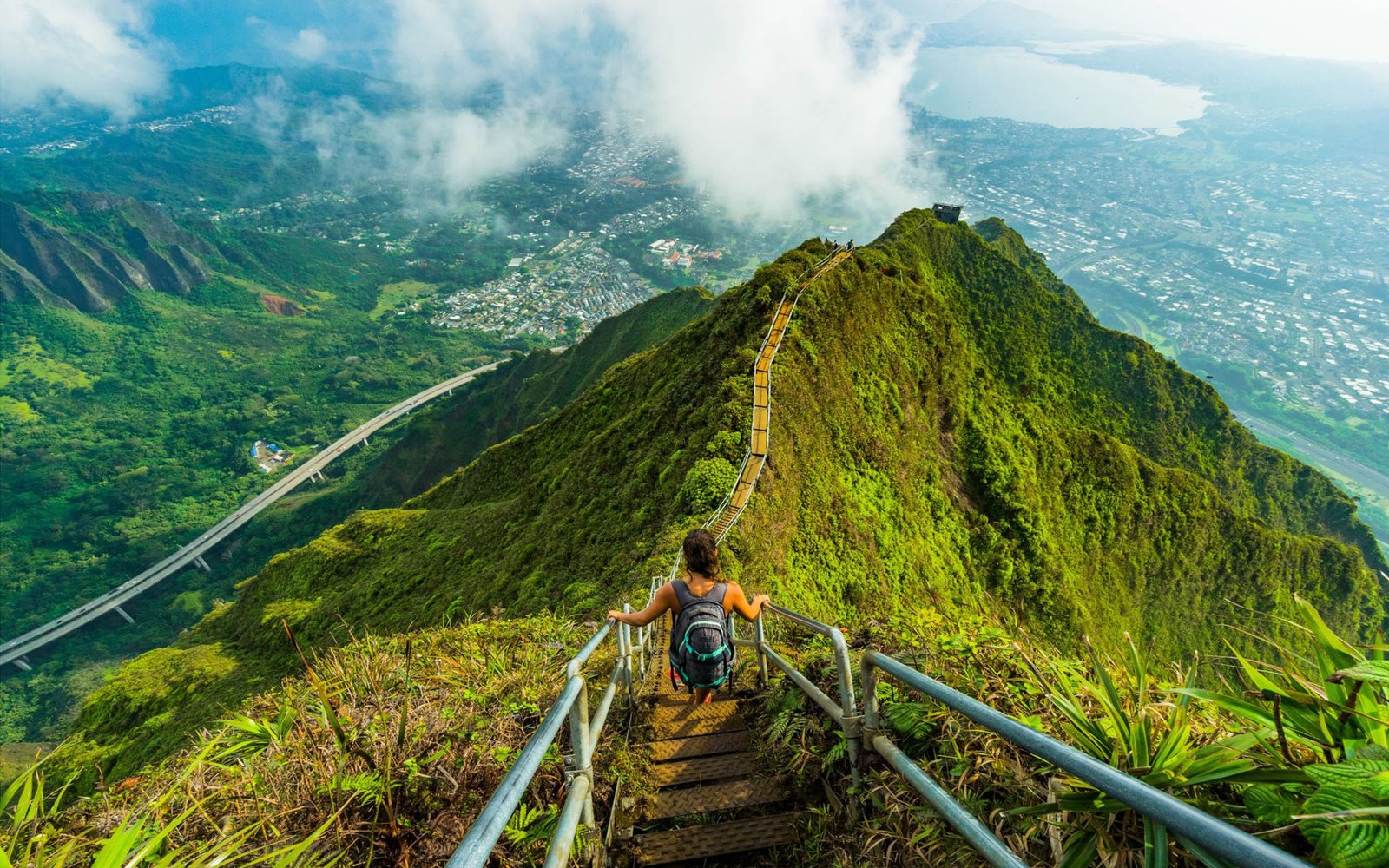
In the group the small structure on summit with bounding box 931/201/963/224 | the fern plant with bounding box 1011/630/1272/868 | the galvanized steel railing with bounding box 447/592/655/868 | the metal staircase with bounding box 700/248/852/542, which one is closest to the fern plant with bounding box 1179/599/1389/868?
the fern plant with bounding box 1011/630/1272/868

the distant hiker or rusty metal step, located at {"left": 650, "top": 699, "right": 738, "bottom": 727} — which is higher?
the distant hiker

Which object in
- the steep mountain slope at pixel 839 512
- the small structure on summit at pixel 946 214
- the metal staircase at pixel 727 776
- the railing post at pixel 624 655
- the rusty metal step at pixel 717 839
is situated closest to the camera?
the metal staircase at pixel 727 776

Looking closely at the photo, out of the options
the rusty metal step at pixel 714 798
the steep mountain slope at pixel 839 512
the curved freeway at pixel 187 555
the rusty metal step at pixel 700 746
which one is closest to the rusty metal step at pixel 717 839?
the rusty metal step at pixel 714 798

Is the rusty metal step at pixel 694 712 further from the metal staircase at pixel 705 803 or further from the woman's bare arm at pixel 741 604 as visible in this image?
the woman's bare arm at pixel 741 604

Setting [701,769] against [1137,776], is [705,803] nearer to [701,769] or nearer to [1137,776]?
[701,769]

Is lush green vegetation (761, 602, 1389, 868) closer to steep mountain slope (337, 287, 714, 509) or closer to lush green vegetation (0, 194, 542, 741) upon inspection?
steep mountain slope (337, 287, 714, 509)

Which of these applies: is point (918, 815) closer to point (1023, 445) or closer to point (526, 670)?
point (526, 670)

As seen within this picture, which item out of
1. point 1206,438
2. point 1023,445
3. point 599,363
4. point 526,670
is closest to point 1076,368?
point 1206,438

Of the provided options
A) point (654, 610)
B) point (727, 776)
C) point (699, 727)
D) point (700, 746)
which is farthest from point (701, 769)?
point (654, 610)
